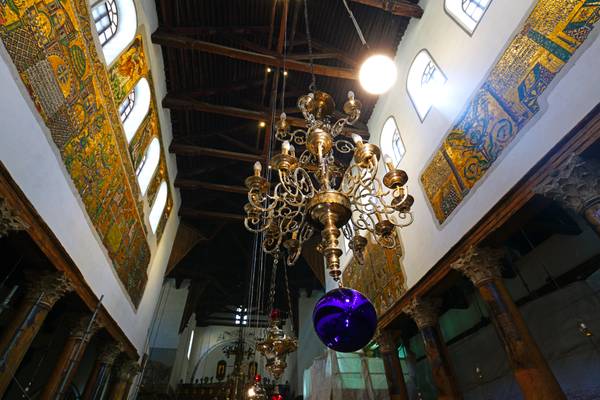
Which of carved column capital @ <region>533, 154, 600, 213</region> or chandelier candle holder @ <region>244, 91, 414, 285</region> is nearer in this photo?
chandelier candle holder @ <region>244, 91, 414, 285</region>

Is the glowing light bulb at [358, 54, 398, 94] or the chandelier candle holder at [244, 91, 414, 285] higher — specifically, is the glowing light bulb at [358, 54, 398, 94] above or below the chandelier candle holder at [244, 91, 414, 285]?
above

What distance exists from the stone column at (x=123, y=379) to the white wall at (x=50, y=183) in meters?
2.01

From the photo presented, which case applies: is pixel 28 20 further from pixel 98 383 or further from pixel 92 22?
pixel 98 383

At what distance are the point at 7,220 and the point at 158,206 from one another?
19.4 feet

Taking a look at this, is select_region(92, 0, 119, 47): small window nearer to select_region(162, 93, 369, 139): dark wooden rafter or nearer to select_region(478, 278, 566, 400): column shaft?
select_region(162, 93, 369, 139): dark wooden rafter

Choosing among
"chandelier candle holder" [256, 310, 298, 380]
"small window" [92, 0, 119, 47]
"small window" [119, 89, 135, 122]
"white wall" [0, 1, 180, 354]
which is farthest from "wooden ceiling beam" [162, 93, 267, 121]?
"chandelier candle holder" [256, 310, 298, 380]

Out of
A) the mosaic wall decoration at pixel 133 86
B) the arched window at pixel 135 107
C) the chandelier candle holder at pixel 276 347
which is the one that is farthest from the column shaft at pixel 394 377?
the arched window at pixel 135 107

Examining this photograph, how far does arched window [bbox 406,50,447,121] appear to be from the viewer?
19.4 ft

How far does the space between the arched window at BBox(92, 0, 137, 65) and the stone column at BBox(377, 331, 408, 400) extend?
7.92m

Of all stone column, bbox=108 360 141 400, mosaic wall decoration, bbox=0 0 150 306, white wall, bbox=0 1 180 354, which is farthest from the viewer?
stone column, bbox=108 360 141 400

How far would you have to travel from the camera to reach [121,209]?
6469mm

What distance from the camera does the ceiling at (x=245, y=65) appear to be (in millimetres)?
7289

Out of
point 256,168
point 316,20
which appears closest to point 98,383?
point 256,168

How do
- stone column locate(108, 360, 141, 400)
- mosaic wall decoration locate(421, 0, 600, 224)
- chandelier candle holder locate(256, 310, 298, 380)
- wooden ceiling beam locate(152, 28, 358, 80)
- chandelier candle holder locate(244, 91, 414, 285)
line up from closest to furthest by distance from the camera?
chandelier candle holder locate(244, 91, 414, 285)
mosaic wall decoration locate(421, 0, 600, 224)
chandelier candle holder locate(256, 310, 298, 380)
wooden ceiling beam locate(152, 28, 358, 80)
stone column locate(108, 360, 141, 400)
